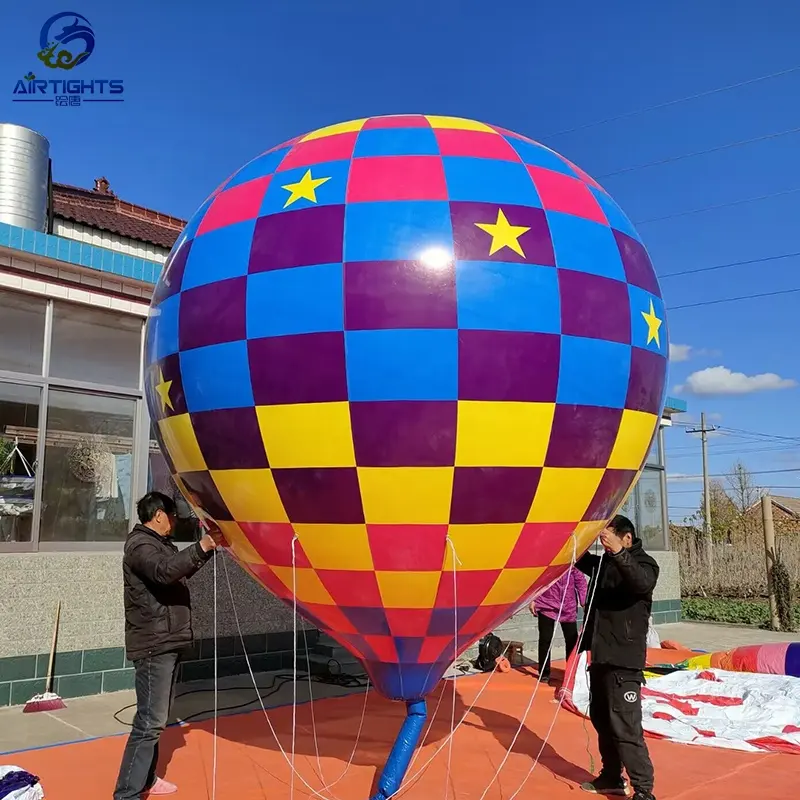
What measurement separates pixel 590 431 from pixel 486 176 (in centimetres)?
116

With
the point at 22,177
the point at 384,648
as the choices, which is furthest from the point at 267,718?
the point at 22,177

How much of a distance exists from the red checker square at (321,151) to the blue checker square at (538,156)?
76 centimetres

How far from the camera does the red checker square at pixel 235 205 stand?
3.39m

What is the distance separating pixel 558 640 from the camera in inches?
391

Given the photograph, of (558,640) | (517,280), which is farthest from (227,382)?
(558,640)

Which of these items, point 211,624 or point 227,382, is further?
point 211,624

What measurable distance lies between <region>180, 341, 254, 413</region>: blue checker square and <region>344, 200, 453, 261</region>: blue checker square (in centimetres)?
61

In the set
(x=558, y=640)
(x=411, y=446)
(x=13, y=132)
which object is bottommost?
(x=558, y=640)

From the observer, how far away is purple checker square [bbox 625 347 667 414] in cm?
339

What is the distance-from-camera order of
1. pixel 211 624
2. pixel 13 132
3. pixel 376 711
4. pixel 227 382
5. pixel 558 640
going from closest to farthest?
pixel 227 382, pixel 376 711, pixel 211 624, pixel 13 132, pixel 558 640

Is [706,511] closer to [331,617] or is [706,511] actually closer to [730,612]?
[730,612]

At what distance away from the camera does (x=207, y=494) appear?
11.5 feet

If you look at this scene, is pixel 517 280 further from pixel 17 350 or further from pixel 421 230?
pixel 17 350

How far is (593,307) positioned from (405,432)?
0.95m
